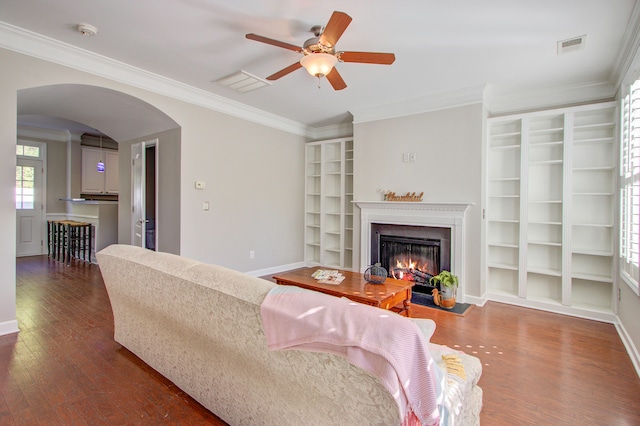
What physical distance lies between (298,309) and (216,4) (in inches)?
94.8

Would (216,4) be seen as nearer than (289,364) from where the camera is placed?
No

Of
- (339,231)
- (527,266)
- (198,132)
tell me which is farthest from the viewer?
(339,231)

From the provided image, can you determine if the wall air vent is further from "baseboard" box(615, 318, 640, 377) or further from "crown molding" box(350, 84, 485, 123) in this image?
"baseboard" box(615, 318, 640, 377)

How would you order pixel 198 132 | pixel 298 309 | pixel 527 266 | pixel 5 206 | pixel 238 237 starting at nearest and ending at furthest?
pixel 298 309 → pixel 5 206 → pixel 527 266 → pixel 198 132 → pixel 238 237

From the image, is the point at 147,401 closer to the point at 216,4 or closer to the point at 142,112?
the point at 216,4

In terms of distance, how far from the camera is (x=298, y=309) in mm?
1194

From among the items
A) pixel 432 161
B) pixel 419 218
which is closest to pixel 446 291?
pixel 419 218

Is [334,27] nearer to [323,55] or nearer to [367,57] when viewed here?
[323,55]

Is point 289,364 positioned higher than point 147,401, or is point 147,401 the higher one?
point 289,364

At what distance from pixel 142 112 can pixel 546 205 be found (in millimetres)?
5347

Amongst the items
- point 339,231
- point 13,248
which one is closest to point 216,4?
point 13,248

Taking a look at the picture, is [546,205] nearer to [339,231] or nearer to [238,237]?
[339,231]

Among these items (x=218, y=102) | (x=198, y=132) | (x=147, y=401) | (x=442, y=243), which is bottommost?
(x=147, y=401)

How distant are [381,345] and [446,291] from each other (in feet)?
10.4
